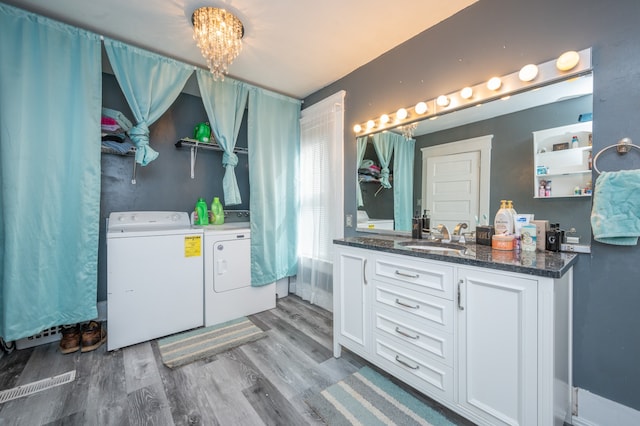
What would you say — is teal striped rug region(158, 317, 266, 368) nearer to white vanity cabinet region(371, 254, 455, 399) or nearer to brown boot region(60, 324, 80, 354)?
brown boot region(60, 324, 80, 354)

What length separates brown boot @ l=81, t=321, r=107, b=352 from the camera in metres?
1.99

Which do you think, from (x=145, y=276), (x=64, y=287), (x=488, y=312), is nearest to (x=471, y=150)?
(x=488, y=312)

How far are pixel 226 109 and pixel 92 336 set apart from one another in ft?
7.42

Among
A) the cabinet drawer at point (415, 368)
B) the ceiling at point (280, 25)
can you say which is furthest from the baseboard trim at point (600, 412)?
the ceiling at point (280, 25)

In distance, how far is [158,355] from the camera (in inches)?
76.3

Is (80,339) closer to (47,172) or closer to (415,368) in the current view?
(47,172)

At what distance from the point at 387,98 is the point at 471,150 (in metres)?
0.86

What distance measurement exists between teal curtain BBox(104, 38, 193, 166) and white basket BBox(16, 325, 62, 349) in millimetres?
1535

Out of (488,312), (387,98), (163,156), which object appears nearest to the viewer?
(488,312)

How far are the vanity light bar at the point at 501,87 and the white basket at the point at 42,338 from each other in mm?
3224

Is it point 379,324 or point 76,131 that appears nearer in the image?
point 379,324

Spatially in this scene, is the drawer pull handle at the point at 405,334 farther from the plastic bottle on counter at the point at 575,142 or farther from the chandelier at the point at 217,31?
the chandelier at the point at 217,31

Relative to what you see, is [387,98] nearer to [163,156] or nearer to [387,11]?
[387,11]

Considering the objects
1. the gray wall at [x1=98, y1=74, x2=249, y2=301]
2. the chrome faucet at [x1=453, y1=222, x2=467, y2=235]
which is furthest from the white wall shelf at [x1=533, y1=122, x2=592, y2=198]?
the gray wall at [x1=98, y1=74, x2=249, y2=301]
